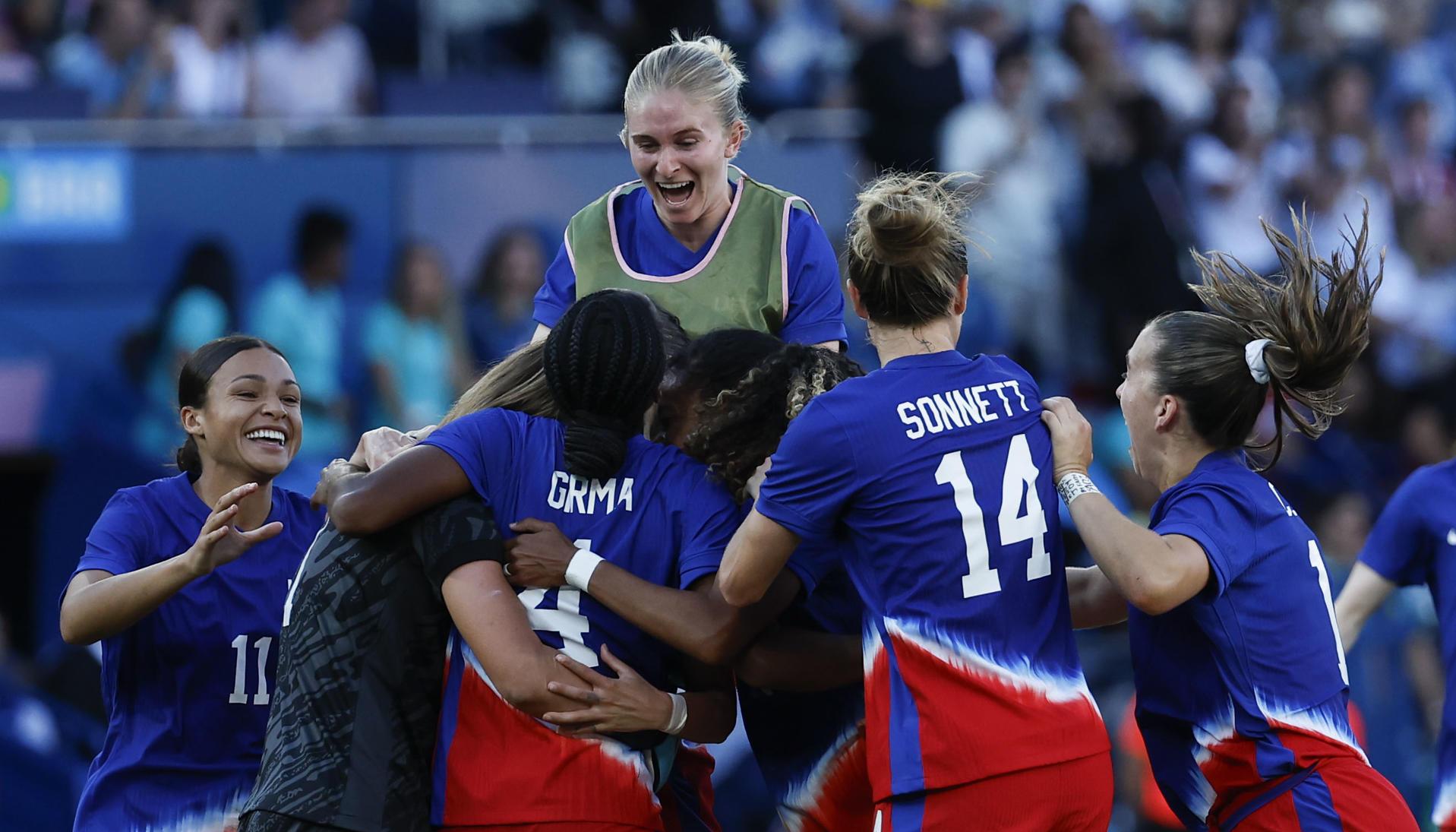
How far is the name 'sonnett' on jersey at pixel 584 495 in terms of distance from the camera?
3.55 meters

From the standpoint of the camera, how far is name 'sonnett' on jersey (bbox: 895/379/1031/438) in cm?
344

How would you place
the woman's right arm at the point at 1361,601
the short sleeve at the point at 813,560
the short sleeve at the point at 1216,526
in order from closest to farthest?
the short sleeve at the point at 1216,526
the short sleeve at the point at 813,560
the woman's right arm at the point at 1361,601

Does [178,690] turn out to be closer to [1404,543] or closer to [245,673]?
[245,673]

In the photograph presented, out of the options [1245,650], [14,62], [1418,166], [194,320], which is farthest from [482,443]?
[1418,166]

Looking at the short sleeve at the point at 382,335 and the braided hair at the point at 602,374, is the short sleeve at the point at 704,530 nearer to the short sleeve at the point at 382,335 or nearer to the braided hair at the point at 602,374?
the braided hair at the point at 602,374

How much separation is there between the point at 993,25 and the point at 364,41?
13.1 ft

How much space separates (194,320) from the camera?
8461mm

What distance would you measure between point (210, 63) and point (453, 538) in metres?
6.77

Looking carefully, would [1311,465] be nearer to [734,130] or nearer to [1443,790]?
[1443,790]

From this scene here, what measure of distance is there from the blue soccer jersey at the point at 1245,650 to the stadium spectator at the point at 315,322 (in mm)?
5579

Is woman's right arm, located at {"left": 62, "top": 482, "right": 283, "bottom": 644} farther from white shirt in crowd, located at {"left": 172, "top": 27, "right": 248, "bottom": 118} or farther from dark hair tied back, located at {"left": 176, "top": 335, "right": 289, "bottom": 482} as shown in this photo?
white shirt in crowd, located at {"left": 172, "top": 27, "right": 248, "bottom": 118}

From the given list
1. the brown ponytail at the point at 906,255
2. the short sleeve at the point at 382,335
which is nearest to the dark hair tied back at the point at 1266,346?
the brown ponytail at the point at 906,255

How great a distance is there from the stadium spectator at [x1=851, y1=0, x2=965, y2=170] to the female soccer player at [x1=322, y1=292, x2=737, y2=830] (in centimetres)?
649

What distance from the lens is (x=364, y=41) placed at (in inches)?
412
